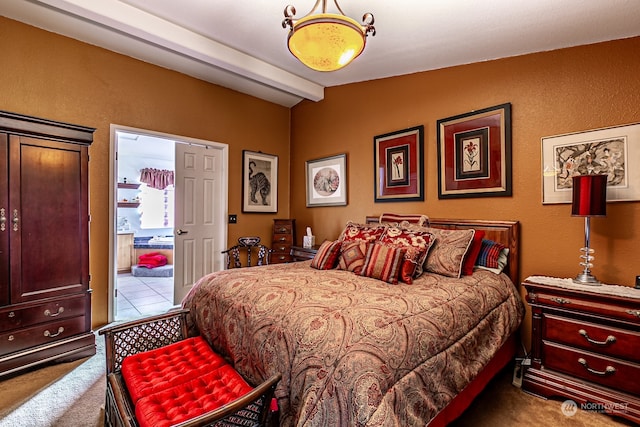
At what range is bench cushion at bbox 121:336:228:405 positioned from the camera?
52.8 inches

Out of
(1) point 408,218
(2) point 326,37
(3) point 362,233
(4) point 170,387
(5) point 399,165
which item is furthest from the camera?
(5) point 399,165

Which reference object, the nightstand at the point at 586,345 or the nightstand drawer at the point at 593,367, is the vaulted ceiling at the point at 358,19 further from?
the nightstand drawer at the point at 593,367

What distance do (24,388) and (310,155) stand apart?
372 cm

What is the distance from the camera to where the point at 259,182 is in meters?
4.47

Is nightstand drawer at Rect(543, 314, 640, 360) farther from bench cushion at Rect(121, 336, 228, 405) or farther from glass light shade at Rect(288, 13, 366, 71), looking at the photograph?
glass light shade at Rect(288, 13, 366, 71)

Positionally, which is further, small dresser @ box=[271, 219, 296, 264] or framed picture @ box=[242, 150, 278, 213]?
framed picture @ box=[242, 150, 278, 213]

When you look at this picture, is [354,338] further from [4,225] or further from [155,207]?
[155,207]

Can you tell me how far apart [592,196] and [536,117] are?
849mm

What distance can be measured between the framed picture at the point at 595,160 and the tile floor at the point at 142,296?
14.0 feet

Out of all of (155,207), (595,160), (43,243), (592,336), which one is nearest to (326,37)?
(595,160)

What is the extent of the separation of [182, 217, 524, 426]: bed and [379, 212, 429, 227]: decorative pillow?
2.51 ft

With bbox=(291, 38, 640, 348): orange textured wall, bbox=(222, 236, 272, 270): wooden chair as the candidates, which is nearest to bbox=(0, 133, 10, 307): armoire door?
bbox=(222, 236, 272, 270): wooden chair

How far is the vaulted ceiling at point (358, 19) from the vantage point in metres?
2.01

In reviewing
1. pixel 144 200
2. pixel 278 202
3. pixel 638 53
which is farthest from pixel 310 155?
pixel 144 200
